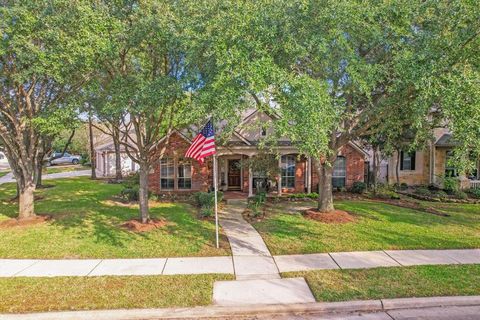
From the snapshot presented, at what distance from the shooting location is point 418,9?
8461mm

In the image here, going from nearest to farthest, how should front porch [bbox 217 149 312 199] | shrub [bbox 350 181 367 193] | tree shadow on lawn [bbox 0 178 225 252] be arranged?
tree shadow on lawn [bbox 0 178 225 252] → front porch [bbox 217 149 312 199] → shrub [bbox 350 181 367 193]

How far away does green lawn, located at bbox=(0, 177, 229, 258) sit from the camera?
28.3 feet

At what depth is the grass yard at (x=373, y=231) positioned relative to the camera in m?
9.20

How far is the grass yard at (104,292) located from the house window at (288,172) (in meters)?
13.1

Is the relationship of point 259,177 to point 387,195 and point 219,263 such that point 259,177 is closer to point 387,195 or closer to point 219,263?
point 387,195

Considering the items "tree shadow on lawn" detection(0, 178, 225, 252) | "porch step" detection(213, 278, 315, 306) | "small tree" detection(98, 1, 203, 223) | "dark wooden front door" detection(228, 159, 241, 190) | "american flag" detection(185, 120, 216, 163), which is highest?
"small tree" detection(98, 1, 203, 223)

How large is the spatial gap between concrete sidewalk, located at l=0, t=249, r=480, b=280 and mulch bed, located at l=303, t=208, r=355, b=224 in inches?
130

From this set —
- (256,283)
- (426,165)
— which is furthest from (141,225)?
(426,165)

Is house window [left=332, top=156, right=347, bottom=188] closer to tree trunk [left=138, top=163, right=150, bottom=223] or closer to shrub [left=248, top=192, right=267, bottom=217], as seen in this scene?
shrub [left=248, top=192, right=267, bottom=217]

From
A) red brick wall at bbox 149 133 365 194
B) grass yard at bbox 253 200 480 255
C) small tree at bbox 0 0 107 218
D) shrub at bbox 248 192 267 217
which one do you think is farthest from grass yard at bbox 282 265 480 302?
red brick wall at bbox 149 133 365 194

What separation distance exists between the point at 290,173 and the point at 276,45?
1233cm

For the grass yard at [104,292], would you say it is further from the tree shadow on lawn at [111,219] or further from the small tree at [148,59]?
the small tree at [148,59]

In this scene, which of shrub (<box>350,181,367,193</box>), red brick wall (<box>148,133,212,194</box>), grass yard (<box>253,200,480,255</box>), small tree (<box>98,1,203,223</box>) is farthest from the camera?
red brick wall (<box>148,133,212,194</box>)

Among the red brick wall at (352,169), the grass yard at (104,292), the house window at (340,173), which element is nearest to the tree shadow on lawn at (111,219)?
the grass yard at (104,292)
